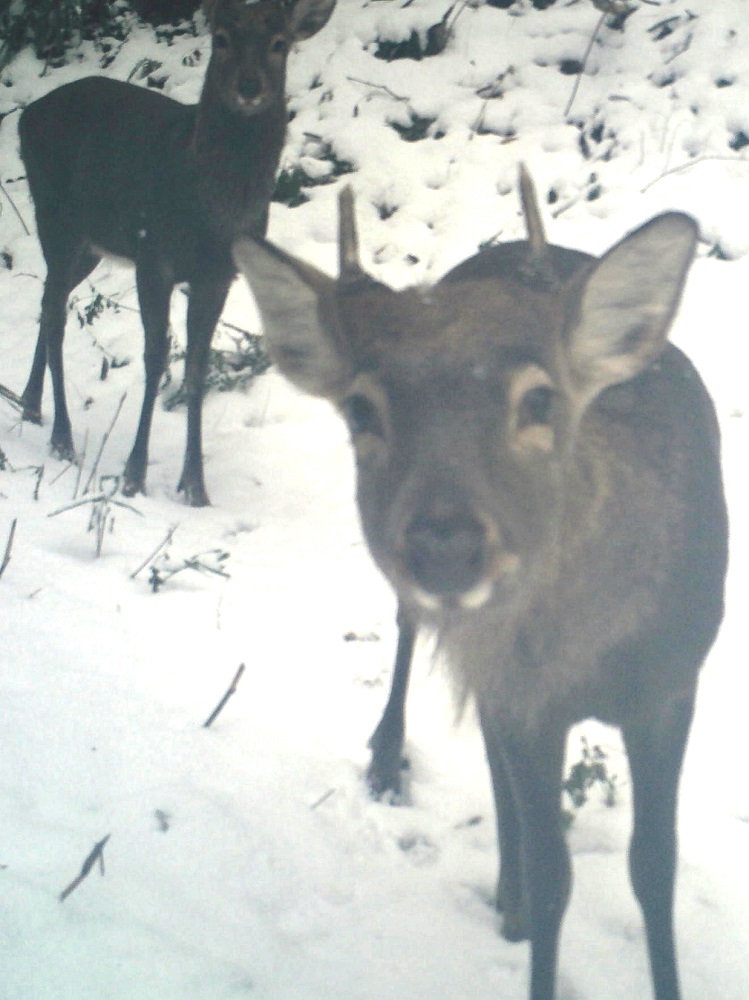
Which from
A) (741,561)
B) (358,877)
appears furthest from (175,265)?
(358,877)

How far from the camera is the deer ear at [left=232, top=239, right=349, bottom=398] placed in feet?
8.29

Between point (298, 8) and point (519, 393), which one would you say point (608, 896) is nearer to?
point (519, 393)

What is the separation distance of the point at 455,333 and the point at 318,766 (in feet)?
5.65

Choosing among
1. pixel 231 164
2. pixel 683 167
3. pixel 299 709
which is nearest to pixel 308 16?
pixel 231 164

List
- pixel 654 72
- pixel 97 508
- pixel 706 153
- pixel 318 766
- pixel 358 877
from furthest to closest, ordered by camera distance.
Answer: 1. pixel 654 72
2. pixel 706 153
3. pixel 97 508
4. pixel 318 766
5. pixel 358 877

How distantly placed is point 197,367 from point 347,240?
3.60 m

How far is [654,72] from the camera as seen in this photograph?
27.2 feet

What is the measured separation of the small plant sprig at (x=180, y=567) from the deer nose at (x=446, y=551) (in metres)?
2.27

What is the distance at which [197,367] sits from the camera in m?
6.16

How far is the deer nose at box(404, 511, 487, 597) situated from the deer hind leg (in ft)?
15.7

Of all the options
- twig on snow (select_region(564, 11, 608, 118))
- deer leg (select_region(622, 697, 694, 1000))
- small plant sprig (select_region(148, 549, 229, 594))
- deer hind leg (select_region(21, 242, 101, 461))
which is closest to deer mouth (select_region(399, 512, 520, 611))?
deer leg (select_region(622, 697, 694, 1000))

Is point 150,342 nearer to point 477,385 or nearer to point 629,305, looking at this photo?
point 629,305

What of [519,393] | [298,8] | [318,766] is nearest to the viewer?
[519,393]

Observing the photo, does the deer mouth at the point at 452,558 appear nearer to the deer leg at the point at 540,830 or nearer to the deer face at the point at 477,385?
the deer face at the point at 477,385
